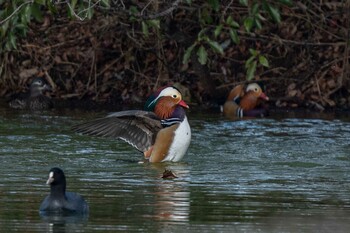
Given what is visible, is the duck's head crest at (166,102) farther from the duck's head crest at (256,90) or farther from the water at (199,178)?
the duck's head crest at (256,90)

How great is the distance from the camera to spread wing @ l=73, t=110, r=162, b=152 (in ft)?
42.4

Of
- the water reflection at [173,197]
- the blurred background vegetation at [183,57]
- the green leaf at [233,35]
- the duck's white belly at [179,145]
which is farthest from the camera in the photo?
the blurred background vegetation at [183,57]

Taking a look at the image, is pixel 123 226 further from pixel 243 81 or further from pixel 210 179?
pixel 243 81

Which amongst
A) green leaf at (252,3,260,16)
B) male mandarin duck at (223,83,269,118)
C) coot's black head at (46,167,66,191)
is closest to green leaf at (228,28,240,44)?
green leaf at (252,3,260,16)

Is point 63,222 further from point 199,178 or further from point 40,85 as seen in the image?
point 40,85

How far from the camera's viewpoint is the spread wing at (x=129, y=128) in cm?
1291

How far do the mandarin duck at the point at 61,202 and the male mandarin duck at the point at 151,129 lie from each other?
3435mm

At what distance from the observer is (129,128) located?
1302 cm

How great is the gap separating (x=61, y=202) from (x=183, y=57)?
8.64 metres

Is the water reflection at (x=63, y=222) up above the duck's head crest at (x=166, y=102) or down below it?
below

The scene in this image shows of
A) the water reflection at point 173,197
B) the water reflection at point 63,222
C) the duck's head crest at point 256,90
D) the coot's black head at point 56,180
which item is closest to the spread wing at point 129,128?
the water reflection at point 173,197

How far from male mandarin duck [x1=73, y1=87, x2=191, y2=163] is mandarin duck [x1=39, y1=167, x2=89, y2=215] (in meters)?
3.43

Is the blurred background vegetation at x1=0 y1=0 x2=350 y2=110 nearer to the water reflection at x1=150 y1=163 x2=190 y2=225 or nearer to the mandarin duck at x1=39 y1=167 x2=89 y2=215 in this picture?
the water reflection at x1=150 y1=163 x2=190 y2=225

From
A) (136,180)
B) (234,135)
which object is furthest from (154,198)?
(234,135)
